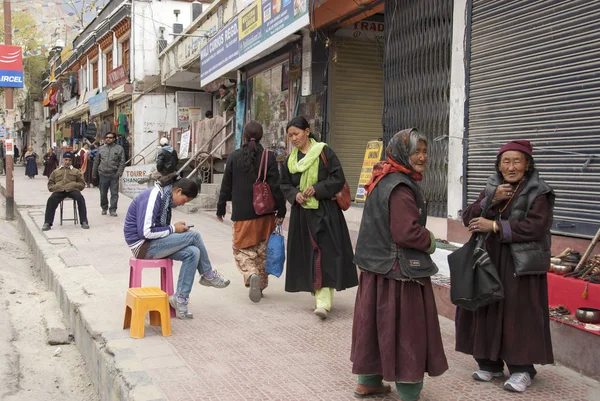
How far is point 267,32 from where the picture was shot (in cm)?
1040

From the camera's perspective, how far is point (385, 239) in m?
3.41

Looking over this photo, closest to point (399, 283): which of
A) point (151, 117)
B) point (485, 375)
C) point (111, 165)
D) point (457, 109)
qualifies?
point (485, 375)

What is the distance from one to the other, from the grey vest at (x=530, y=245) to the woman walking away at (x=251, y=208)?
269 cm

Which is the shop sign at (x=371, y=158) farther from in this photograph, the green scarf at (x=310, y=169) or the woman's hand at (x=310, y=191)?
the woman's hand at (x=310, y=191)

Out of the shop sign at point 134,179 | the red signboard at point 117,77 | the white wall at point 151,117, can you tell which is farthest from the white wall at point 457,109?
the red signboard at point 117,77

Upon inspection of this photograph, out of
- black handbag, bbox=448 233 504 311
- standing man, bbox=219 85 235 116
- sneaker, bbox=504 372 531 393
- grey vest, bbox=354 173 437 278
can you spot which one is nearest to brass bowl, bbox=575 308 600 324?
sneaker, bbox=504 372 531 393

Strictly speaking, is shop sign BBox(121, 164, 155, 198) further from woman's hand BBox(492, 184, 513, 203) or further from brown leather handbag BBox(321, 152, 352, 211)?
woman's hand BBox(492, 184, 513, 203)

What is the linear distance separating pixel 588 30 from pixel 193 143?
1352cm

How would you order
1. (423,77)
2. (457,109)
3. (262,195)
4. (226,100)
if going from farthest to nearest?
1. (226,100)
2. (423,77)
3. (457,109)
4. (262,195)

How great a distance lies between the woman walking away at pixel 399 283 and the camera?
332cm

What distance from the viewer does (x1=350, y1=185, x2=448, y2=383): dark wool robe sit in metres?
3.31

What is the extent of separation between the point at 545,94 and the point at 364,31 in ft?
17.5

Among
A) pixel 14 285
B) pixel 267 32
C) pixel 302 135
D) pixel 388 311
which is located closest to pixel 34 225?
pixel 14 285

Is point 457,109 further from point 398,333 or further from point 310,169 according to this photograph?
point 398,333
